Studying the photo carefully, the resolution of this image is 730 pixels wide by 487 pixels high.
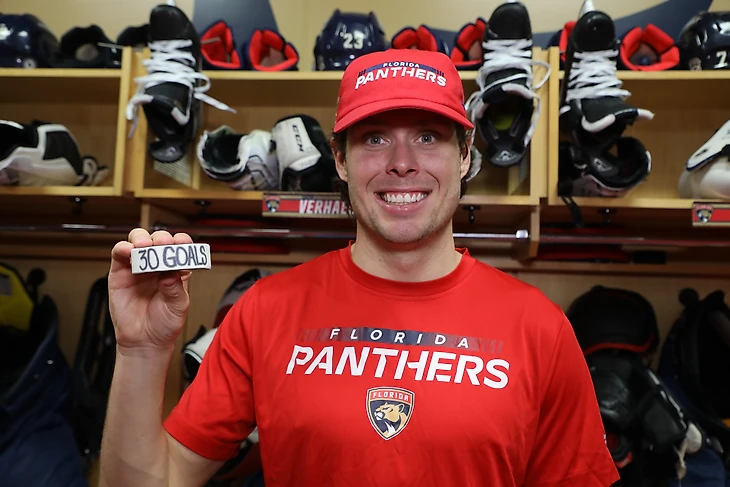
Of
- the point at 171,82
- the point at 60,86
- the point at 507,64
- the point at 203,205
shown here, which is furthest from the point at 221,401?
the point at 60,86

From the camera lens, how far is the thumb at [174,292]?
2.35 ft

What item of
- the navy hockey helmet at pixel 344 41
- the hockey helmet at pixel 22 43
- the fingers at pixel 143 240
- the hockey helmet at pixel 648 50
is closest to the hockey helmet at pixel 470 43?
the navy hockey helmet at pixel 344 41

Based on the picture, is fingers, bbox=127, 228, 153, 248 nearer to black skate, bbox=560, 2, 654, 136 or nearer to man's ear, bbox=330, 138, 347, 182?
man's ear, bbox=330, 138, 347, 182

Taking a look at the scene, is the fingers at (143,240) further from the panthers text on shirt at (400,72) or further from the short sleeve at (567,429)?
the short sleeve at (567,429)

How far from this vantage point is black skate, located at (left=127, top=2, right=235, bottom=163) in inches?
51.4

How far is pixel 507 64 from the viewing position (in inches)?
49.4

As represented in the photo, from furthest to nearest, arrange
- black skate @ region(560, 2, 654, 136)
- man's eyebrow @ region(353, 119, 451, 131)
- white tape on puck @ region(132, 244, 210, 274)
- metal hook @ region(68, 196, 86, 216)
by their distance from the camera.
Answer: metal hook @ region(68, 196, 86, 216) → black skate @ region(560, 2, 654, 136) → man's eyebrow @ region(353, 119, 451, 131) → white tape on puck @ region(132, 244, 210, 274)

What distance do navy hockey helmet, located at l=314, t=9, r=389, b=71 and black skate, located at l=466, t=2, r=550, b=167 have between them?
30 cm

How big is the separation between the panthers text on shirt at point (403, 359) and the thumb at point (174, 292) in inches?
7.1

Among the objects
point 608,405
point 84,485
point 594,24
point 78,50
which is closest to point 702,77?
point 594,24

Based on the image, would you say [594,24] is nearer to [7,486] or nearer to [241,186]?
[241,186]

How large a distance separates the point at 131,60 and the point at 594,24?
3.61 feet

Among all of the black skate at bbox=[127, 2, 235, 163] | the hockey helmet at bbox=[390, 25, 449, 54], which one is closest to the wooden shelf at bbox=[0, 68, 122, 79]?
the black skate at bbox=[127, 2, 235, 163]

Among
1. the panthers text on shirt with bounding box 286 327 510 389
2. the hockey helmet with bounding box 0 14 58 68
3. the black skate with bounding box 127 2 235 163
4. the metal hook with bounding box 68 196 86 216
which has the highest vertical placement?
the hockey helmet with bounding box 0 14 58 68
